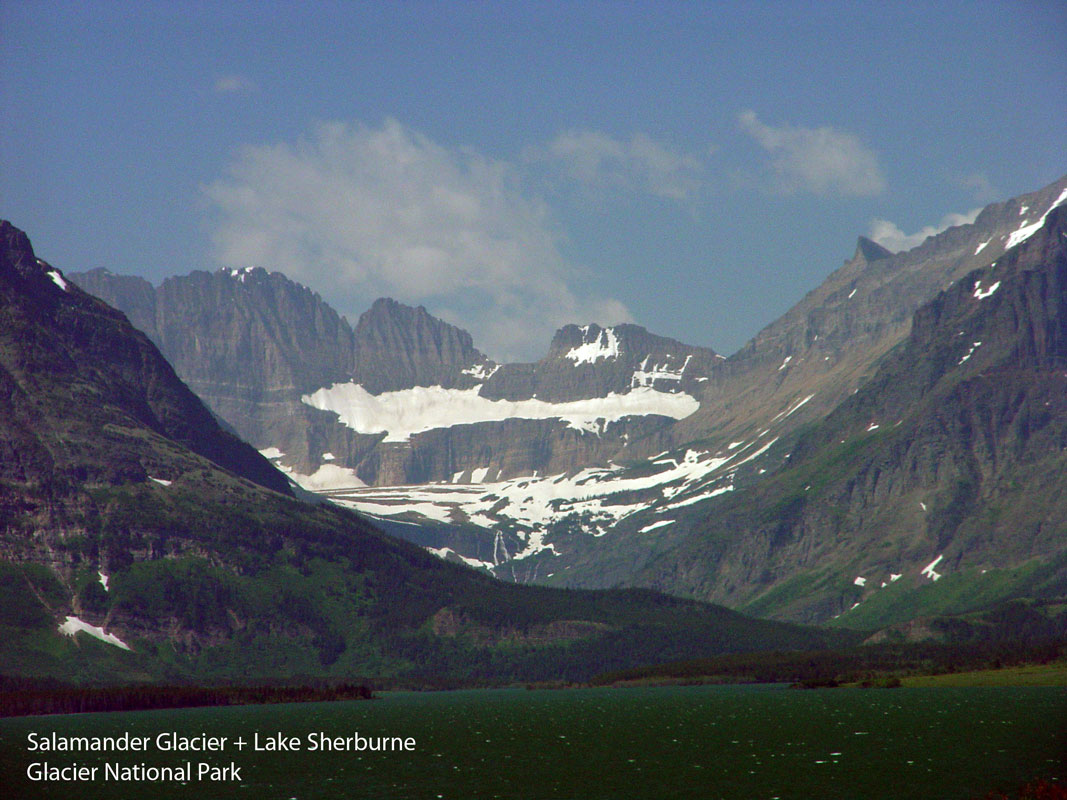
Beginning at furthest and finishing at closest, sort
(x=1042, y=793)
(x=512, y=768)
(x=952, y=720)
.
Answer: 1. (x=952, y=720)
2. (x=512, y=768)
3. (x=1042, y=793)

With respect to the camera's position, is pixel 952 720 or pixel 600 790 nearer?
pixel 600 790

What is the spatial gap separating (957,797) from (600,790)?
109ft

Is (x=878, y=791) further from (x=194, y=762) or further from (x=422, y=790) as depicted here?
(x=194, y=762)

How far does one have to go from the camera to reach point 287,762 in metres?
163

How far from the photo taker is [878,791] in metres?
120

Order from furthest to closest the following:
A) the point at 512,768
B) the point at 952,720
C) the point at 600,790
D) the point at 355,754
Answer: the point at 952,720, the point at 355,754, the point at 512,768, the point at 600,790

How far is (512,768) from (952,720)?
266 ft

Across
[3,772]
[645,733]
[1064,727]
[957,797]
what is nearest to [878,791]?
[957,797]

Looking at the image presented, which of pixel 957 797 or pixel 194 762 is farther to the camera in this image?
pixel 194 762

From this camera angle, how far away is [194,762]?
166000 mm

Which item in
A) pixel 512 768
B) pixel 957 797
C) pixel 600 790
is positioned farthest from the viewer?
pixel 512 768

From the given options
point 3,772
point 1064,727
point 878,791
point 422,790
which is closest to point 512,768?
point 422,790

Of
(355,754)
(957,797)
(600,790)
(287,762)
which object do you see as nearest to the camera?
(957,797)

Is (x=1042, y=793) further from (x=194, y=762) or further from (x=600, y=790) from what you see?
(x=194, y=762)
